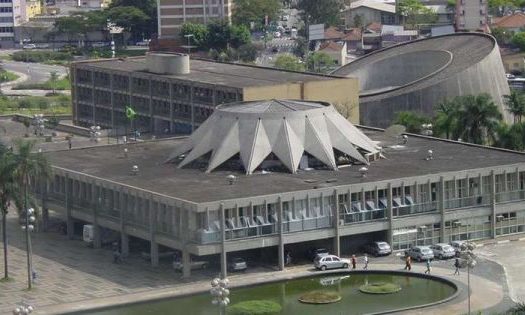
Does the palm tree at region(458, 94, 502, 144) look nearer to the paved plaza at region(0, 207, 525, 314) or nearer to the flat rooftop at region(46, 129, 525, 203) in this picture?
the flat rooftop at region(46, 129, 525, 203)

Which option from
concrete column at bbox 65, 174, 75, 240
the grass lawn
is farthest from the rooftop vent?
the grass lawn

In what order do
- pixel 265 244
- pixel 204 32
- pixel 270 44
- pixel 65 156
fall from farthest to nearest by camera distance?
pixel 270 44, pixel 204 32, pixel 65 156, pixel 265 244

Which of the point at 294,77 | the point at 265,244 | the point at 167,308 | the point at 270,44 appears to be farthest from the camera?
the point at 270,44

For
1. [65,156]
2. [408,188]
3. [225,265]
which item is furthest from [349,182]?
[65,156]

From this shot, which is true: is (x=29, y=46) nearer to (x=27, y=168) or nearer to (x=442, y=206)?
(x=442, y=206)

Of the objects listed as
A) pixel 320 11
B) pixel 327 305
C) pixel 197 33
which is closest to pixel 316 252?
pixel 327 305

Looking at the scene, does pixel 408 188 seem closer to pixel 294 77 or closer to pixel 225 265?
pixel 225 265
